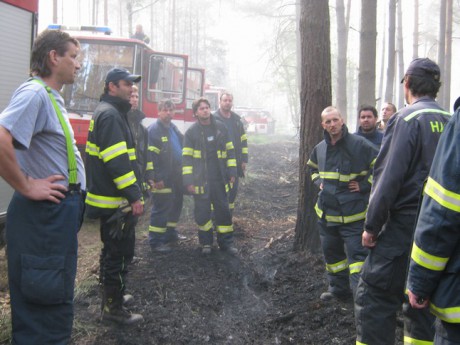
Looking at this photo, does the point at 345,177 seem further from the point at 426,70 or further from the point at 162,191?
the point at 162,191

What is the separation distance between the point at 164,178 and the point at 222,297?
2.25 m

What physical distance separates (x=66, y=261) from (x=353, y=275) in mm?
2407

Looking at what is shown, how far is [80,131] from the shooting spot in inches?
290

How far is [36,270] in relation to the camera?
2369mm

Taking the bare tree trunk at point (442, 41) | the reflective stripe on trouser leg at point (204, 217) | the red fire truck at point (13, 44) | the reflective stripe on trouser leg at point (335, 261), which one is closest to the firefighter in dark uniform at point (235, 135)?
the reflective stripe on trouser leg at point (204, 217)

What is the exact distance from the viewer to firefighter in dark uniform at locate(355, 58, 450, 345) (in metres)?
2.69

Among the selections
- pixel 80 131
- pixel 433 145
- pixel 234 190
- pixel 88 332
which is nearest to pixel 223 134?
pixel 234 190

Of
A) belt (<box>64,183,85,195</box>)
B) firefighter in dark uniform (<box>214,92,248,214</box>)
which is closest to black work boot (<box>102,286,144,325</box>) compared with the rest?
A: belt (<box>64,183,85,195</box>)

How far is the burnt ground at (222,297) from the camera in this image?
3660mm

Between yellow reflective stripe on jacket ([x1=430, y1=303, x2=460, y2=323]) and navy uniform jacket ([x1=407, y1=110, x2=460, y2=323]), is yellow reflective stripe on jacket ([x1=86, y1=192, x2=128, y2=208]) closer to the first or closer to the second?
navy uniform jacket ([x1=407, y1=110, x2=460, y2=323])

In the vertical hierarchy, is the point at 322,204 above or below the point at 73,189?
below

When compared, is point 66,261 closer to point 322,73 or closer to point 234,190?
point 322,73

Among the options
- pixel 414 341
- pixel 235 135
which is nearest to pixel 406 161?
pixel 414 341

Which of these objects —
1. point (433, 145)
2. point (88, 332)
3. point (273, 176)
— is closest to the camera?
point (433, 145)
